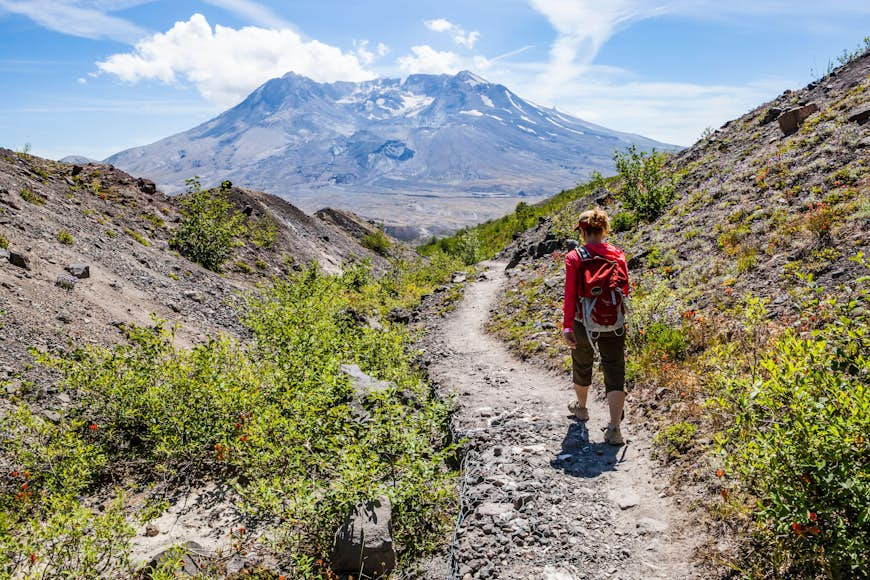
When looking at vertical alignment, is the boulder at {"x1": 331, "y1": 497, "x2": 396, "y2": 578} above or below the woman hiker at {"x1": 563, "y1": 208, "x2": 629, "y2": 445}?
below

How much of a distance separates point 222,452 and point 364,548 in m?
2.79

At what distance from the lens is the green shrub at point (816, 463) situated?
3.05 meters

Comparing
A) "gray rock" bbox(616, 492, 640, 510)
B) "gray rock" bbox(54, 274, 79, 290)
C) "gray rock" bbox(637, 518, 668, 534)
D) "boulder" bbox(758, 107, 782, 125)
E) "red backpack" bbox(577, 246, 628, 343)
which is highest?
"boulder" bbox(758, 107, 782, 125)

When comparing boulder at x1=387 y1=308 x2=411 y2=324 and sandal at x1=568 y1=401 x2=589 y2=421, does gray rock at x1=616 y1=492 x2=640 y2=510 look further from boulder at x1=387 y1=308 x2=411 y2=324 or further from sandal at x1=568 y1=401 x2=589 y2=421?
boulder at x1=387 y1=308 x2=411 y2=324

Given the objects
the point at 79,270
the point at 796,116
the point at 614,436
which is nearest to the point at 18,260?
the point at 79,270

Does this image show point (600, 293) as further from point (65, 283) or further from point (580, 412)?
point (65, 283)

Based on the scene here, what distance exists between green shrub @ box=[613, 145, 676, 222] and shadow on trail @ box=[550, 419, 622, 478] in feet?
42.7

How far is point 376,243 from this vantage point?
46562 mm

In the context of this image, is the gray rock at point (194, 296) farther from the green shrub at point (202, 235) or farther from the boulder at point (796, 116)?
the boulder at point (796, 116)

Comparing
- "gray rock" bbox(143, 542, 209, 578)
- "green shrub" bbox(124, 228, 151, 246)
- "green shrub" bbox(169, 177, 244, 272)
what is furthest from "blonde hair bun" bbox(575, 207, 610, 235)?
"green shrub" bbox(124, 228, 151, 246)

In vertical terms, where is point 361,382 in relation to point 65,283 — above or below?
below

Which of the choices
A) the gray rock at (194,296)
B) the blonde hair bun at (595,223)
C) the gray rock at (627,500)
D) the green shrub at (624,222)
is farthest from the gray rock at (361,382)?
the green shrub at (624,222)

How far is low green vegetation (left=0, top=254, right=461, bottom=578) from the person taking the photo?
501 centimetres

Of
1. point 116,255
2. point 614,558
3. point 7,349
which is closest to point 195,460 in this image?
point 7,349
